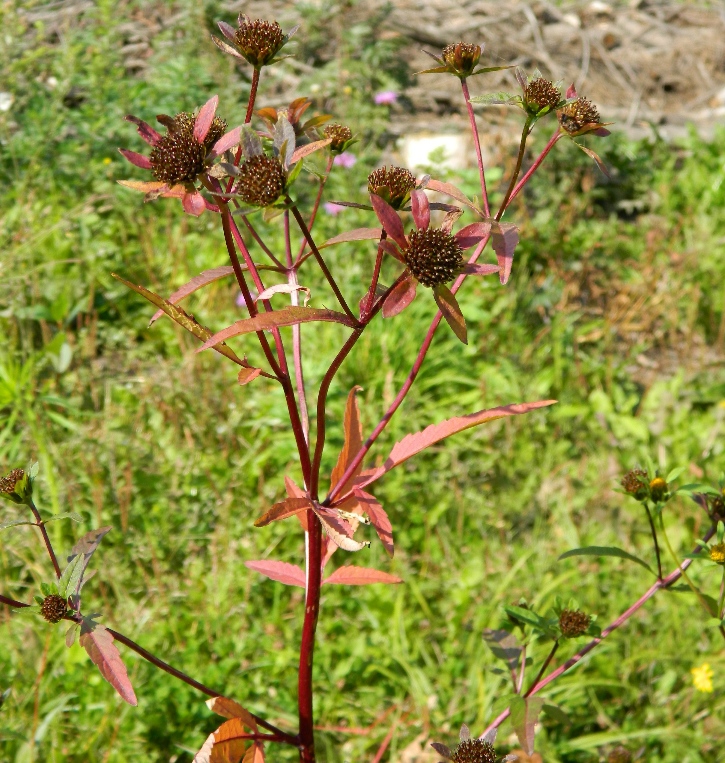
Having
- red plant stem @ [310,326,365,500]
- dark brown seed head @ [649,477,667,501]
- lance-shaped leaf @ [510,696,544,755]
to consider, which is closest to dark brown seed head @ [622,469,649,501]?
dark brown seed head @ [649,477,667,501]

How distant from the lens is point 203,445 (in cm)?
251

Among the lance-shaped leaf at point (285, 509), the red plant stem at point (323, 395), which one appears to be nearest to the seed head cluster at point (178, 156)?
the red plant stem at point (323, 395)

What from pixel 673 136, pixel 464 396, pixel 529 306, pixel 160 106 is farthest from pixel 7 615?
pixel 673 136

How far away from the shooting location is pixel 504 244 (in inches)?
33.2

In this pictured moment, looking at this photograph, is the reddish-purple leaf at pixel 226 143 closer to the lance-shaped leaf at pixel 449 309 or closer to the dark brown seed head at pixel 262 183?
the dark brown seed head at pixel 262 183

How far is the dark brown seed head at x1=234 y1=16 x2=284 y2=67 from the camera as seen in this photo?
91 cm

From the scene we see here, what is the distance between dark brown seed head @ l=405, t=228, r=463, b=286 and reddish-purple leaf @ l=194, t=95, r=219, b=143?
24cm

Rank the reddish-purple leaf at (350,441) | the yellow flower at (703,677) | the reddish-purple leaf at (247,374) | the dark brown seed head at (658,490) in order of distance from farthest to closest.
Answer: the yellow flower at (703,677) → the dark brown seed head at (658,490) → the reddish-purple leaf at (350,441) → the reddish-purple leaf at (247,374)

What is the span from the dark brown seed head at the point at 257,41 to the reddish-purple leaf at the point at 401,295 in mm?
324

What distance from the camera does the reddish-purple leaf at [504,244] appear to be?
0.83 m

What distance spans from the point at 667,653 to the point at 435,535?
719mm

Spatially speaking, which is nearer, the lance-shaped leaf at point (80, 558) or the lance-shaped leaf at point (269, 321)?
the lance-shaped leaf at point (269, 321)

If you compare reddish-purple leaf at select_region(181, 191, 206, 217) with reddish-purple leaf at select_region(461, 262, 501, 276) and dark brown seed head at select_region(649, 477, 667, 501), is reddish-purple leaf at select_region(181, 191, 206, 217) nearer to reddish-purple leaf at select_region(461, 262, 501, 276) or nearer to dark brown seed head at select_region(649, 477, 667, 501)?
reddish-purple leaf at select_region(461, 262, 501, 276)

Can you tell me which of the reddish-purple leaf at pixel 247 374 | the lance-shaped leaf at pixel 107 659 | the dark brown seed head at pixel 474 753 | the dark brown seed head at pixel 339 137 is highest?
the dark brown seed head at pixel 339 137
